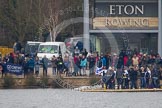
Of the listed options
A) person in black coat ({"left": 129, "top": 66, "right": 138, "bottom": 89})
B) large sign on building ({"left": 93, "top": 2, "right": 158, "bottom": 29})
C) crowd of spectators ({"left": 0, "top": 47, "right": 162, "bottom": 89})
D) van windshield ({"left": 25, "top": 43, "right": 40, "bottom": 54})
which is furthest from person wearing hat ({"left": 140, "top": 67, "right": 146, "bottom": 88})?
van windshield ({"left": 25, "top": 43, "right": 40, "bottom": 54})

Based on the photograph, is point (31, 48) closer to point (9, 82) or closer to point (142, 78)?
point (9, 82)

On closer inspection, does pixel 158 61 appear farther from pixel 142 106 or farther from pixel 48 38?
pixel 48 38

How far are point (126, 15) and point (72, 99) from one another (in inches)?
A: 748

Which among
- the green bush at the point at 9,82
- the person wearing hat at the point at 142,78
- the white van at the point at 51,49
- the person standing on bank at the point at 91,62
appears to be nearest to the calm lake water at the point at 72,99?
the green bush at the point at 9,82

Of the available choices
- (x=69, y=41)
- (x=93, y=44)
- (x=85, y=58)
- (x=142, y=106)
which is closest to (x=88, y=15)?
(x=93, y=44)

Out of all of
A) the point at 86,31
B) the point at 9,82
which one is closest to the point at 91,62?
the point at 9,82

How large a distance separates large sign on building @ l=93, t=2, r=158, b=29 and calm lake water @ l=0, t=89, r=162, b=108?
11604 mm

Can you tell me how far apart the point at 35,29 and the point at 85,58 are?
30.5 meters

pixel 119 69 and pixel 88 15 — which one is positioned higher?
pixel 88 15

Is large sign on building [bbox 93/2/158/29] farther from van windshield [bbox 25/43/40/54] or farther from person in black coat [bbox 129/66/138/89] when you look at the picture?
van windshield [bbox 25/43/40/54]

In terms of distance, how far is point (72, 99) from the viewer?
4378 cm

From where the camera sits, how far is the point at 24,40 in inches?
3354

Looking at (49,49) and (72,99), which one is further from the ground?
(49,49)

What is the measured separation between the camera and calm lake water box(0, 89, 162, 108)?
39.5 m
